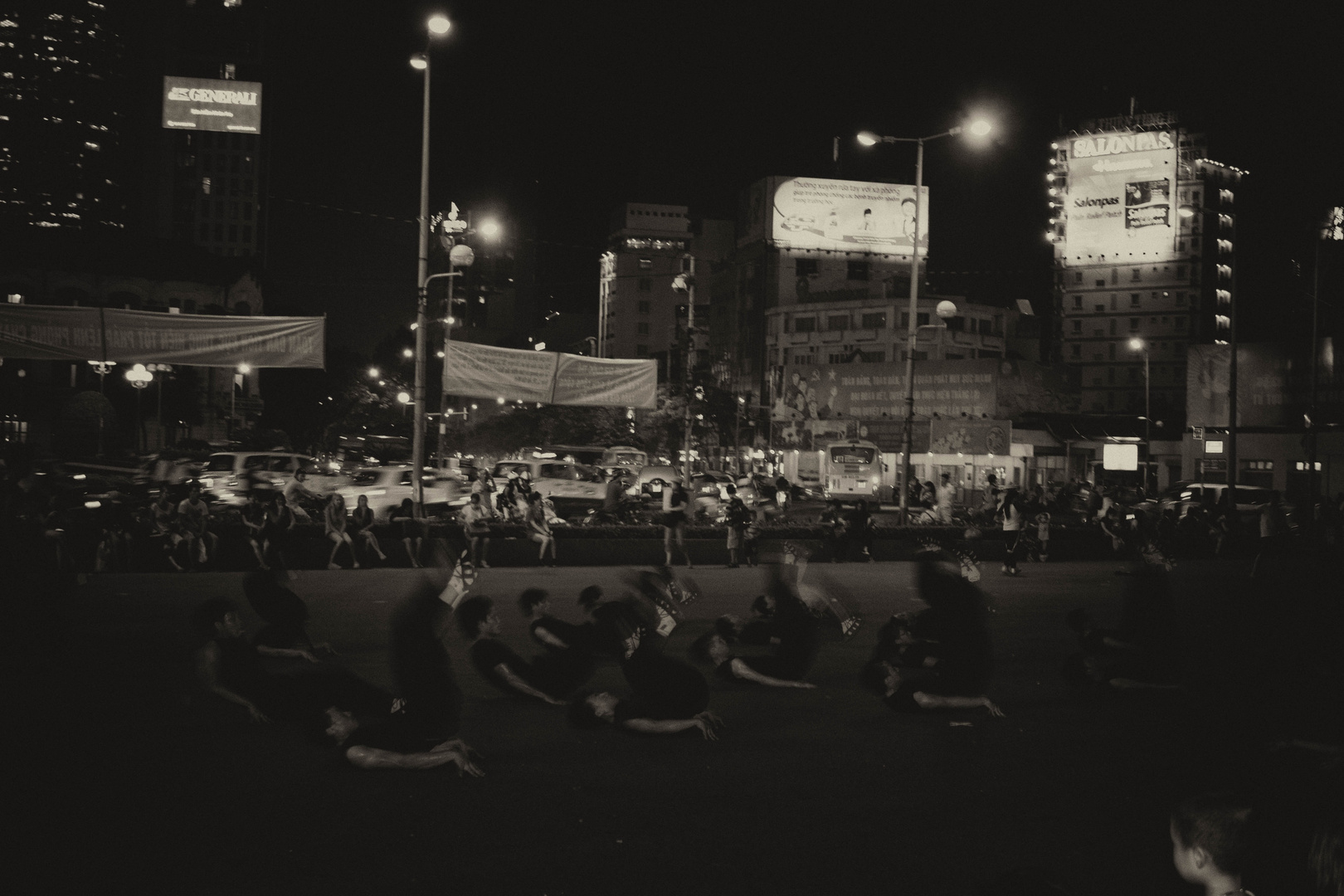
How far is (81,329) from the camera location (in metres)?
15.2

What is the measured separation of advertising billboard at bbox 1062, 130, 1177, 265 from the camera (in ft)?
279

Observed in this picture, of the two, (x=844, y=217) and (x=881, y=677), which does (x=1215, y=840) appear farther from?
(x=844, y=217)

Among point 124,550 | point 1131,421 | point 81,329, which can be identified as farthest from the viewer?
point 1131,421

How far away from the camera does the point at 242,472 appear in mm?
30609

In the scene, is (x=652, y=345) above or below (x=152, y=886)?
above

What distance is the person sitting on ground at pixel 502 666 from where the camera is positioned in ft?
31.3

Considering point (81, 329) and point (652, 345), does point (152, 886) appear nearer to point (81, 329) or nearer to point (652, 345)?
point (81, 329)

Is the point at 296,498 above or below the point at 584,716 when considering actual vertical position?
above

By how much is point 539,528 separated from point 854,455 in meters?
27.6

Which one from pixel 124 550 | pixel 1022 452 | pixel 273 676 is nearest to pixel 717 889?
pixel 273 676

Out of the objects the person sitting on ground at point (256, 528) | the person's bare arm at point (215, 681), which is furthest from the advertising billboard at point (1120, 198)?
the person's bare arm at point (215, 681)

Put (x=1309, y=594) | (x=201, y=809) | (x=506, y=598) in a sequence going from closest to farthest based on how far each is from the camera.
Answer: (x=201, y=809), (x=1309, y=594), (x=506, y=598)

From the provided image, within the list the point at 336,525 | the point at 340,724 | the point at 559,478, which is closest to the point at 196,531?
the point at 336,525

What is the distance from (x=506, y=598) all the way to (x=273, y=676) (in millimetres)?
8005
